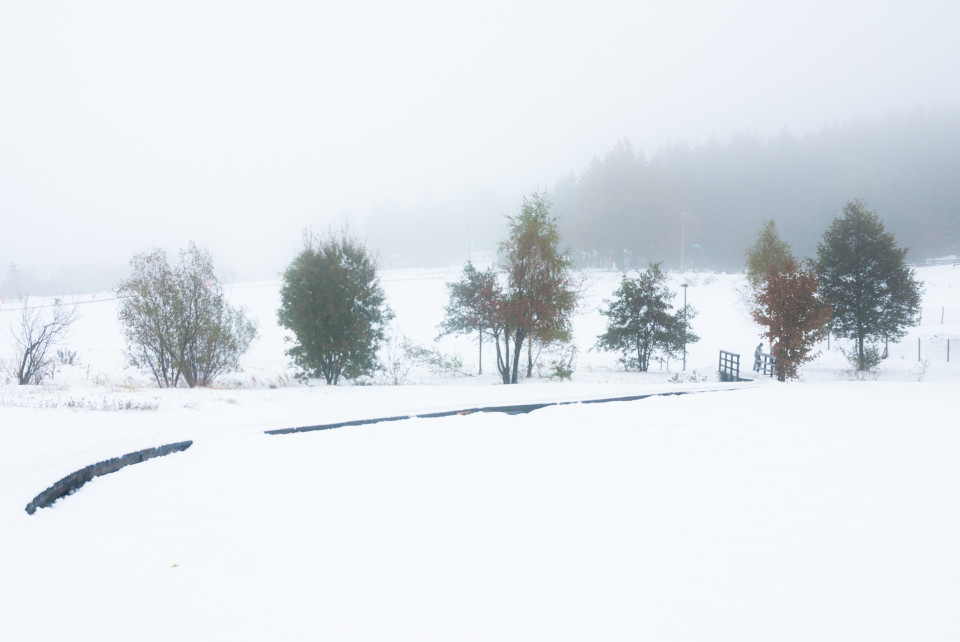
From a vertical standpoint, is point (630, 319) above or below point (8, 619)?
above

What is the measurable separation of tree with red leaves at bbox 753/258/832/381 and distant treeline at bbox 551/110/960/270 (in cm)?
4400

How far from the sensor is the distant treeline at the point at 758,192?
68444mm

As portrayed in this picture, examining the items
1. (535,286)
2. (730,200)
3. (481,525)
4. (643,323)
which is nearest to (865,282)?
(643,323)

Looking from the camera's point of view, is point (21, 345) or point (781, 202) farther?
point (781, 202)

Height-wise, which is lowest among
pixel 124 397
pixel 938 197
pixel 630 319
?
pixel 124 397

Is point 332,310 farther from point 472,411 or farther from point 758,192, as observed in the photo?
point 758,192

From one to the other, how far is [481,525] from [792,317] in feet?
68.7

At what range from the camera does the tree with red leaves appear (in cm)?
2227

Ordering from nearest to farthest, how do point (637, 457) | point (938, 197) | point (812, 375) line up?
1. point (637, 457)
2. point (812, 375)
3. point (938, 197)

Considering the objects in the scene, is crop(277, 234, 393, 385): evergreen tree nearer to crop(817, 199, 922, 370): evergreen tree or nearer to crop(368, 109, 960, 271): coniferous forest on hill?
crop(817, 199, 922, 370): evergreen tree

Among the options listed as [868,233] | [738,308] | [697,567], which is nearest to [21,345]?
[697,567]

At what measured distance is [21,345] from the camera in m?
21.5

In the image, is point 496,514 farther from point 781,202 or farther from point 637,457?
point 781,202

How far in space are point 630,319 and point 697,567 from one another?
23.9 m
